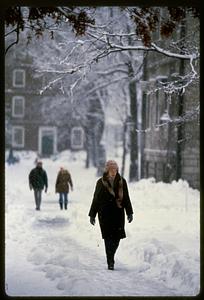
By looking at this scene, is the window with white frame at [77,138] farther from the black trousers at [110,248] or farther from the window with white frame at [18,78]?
the black trousers at [110,248]

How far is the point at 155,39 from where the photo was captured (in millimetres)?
6922

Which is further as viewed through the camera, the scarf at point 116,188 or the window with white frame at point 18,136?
the window with white frame at point 18,136

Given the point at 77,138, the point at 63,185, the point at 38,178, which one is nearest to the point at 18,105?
the point at 38,178

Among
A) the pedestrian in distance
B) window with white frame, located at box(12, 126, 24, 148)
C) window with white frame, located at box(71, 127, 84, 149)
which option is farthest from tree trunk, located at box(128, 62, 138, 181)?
window with white frame, located at box(12, 126, 24, 148)

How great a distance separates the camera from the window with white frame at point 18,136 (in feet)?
27.3

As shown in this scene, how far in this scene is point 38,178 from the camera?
24.7ft

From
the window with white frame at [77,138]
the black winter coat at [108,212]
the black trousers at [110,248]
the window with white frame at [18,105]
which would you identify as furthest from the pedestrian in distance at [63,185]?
the window with white frame at [77,138]

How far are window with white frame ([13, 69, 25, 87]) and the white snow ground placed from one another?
3.55ft

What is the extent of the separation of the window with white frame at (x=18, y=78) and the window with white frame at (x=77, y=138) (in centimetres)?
325

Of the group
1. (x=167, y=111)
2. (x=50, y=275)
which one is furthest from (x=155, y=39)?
(x=50, y=275)

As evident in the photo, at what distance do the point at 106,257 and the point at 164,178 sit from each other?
4.81 m

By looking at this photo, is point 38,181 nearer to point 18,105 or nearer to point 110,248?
point 18,105

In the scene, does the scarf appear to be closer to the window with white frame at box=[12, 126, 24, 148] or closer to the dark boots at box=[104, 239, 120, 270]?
the dark boots at box=[104, 239, 120, 270]

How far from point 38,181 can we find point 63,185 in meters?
0.93
